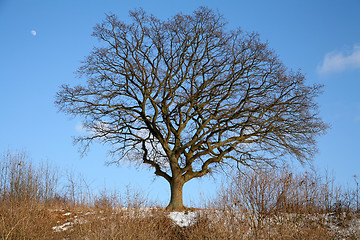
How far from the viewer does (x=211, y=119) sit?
14391 millimetres

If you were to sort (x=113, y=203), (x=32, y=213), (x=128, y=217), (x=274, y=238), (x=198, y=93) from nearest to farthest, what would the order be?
(x=274, y=238)
(x=128, y=217)
(x=113, y=203)
(x=32, y=213)
(x=198, y=93)

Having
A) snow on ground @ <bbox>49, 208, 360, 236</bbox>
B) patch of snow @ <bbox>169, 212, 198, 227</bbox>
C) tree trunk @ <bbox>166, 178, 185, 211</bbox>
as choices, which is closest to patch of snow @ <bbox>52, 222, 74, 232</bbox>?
snow on ground @ <bbox>49, 208, 360, 236</bbox>

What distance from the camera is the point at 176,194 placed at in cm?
1348

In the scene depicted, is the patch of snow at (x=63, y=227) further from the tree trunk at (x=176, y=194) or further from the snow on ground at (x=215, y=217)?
the tree trunk at (x=176, y=194)

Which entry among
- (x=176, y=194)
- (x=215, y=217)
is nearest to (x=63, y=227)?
(x=176, y=194)

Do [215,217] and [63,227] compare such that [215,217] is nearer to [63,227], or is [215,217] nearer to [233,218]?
[233,218]

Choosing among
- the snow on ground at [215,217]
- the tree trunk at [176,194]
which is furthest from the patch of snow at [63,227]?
the tree trunk at [176,194]

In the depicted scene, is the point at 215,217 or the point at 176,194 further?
the point at 176,194

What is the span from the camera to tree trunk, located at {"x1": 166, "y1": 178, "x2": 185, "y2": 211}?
519 inches

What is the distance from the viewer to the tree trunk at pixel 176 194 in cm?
1318

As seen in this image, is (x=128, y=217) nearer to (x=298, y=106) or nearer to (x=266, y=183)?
(x=266, y=183)

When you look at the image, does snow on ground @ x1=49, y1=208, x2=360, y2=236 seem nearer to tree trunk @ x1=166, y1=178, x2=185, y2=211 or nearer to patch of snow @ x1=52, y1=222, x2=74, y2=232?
patch of snow @ x1=52, y1=222, x2=74, y2=232

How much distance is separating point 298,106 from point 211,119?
3.63m

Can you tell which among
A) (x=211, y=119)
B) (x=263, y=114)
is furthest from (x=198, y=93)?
(x=263, y=114)
